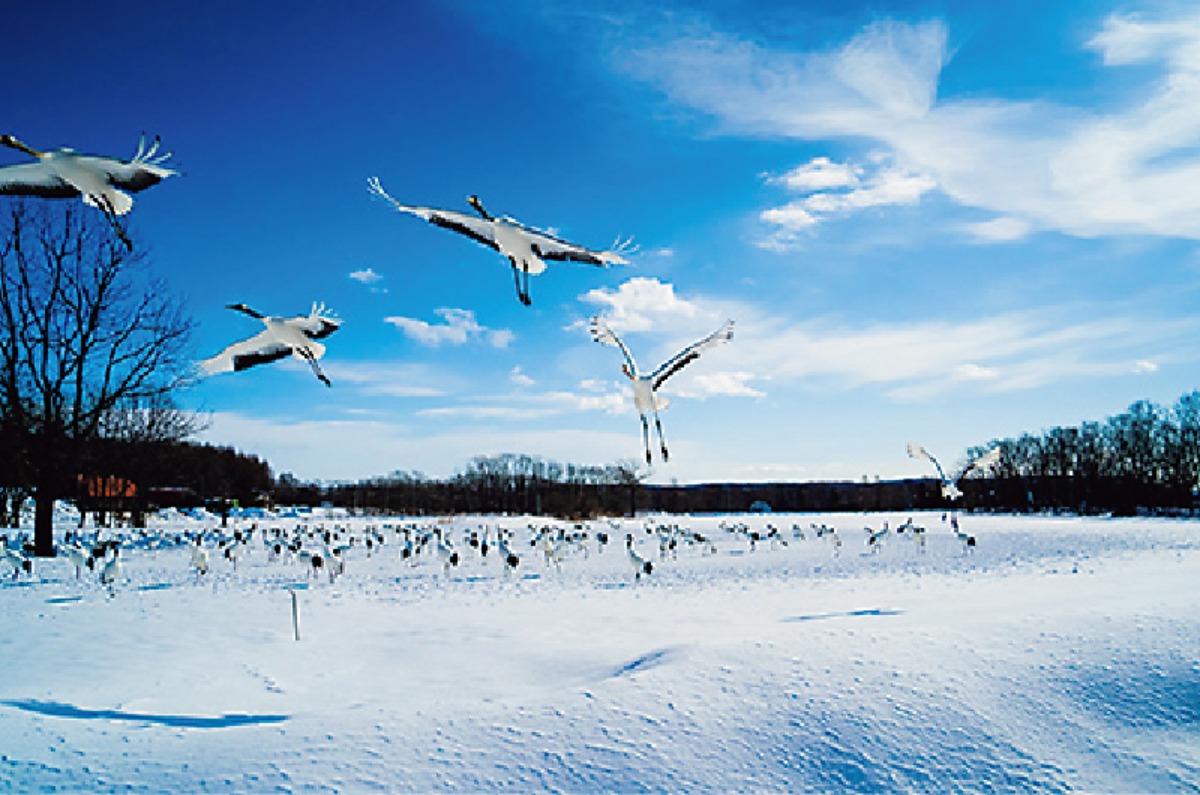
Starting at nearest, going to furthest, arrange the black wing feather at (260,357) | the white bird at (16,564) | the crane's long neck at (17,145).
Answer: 1. the crane's long neck at (17,145)
2. the black wing feather at (260,357)
3. the white bird at (16,564)

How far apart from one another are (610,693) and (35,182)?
207 inches

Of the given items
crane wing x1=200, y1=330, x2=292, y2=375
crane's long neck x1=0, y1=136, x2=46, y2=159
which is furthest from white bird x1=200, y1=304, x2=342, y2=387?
crane's long neck x1=0, y1=136, x2=46, y2=159

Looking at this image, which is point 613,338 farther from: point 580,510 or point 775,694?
point 580,510

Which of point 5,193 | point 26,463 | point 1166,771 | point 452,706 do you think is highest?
point 5,193

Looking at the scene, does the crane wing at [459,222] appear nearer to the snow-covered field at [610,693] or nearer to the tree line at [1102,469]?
the snow-covered field at [610,693]

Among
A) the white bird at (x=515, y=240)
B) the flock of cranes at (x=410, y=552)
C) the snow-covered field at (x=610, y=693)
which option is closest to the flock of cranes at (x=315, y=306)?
the white bird at (x=515, y=240)

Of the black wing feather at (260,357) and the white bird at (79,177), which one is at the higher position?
the white bird at (79,177)

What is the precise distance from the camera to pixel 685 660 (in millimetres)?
7273

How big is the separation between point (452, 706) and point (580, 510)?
39.8 m

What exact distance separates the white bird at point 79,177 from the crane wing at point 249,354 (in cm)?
114

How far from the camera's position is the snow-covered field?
5453mm

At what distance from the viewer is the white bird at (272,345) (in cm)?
561

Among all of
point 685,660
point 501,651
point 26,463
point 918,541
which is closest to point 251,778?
point 685,660

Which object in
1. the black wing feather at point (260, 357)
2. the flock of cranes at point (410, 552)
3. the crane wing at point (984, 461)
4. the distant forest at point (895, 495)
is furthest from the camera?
the distant forest at point (895, 495)
